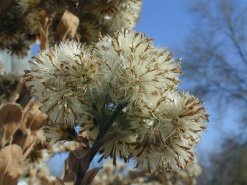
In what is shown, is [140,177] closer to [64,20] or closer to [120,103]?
[64,20]

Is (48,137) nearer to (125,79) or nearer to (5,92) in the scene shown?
(125,79)

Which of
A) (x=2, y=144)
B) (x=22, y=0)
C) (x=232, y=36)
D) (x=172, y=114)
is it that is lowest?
(x=2, y=144)

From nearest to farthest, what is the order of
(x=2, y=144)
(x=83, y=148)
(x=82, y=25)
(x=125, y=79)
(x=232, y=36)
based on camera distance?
1. (x=125, y=79)
2. (x=83, y=148)
3. (x=2, y=144)
4. (x=82, y=25)
5. (x=232, y=36)

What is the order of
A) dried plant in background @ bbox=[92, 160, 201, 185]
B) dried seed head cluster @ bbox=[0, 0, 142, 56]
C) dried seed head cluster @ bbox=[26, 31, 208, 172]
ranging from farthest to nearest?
dried plant in background @ bbox=[92, 160, 201, 185]
dried seed head cluster @ bbox=[0, 0, 142, 56]
dried seed head cluster @ bbox=[26, 31, 208, 172]

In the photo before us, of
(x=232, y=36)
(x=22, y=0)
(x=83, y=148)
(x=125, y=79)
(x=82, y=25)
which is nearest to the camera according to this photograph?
(x=125, y=79)

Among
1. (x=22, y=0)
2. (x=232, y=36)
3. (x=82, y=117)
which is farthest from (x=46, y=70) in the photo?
(x=232, y=36)

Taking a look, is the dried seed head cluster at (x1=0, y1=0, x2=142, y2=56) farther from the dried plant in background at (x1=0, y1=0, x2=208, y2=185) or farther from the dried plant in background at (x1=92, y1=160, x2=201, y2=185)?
the dried plant in background at (x1=92, y1=160, x2=201, y2=185)

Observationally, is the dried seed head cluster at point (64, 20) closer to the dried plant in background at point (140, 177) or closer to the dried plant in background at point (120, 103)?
the dried plant in background at point (120, 103)

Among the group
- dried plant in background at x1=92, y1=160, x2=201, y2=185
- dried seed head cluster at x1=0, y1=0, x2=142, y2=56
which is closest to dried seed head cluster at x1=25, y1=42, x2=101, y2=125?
dried seed head cluster at x1=0, y1=0, x2=142, y2=56

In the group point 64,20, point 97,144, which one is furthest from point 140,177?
point 97,144
